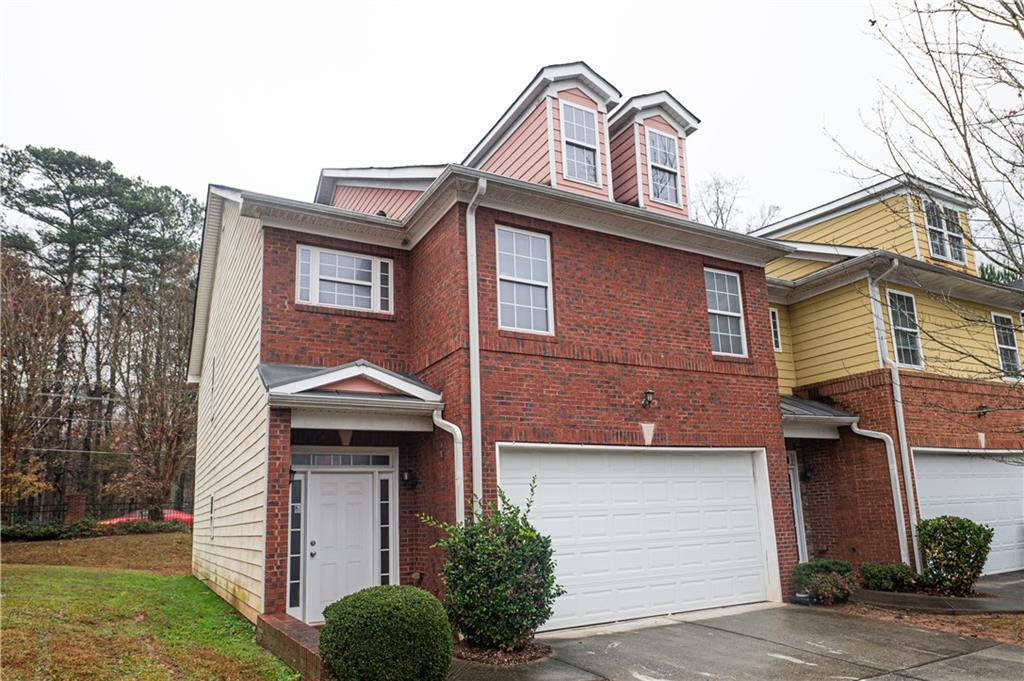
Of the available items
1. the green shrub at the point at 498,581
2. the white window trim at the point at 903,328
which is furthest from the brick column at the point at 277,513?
the white window trim at the point at 903,328

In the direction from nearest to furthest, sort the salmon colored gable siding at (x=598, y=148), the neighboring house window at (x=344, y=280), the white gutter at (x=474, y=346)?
the white gutter at (x=474, y=346), the neighboring house window at (x=344, y=280), the salmon colored gable siding at (x=598, y=148)

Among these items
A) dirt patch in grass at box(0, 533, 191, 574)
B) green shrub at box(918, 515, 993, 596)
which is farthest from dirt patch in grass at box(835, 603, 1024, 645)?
dirt patch in grass at box(0, 533, 191, 574)

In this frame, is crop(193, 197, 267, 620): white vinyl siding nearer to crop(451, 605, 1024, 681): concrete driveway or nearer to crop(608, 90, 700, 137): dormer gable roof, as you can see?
crop(451, 605, 1024, 681): concrete driveway

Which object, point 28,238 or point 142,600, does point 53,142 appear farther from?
point 142,600

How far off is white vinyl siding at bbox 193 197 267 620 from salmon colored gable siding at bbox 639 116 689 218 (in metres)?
6.30

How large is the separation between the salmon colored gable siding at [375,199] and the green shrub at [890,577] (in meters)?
9.96

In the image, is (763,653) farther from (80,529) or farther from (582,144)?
(80,529)

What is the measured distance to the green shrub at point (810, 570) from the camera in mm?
11094

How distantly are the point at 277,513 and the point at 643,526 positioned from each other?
16.8 ft

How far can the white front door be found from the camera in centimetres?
942

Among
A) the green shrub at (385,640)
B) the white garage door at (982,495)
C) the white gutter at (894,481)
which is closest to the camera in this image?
the green shrub at (385,640)

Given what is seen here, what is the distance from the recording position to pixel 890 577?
11609 mm

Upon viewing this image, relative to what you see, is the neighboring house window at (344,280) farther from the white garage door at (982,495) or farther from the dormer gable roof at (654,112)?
the white garage door at (982,495)

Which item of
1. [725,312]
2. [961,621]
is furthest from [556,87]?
[961,621]
